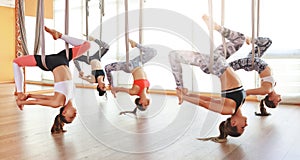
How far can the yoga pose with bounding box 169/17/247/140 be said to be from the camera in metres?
3.02

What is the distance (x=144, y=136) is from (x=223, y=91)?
3.15 ft

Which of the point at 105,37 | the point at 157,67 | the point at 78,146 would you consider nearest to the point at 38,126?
the point at 78,146

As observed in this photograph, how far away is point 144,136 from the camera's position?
11.2ft

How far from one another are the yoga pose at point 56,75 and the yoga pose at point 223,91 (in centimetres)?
96

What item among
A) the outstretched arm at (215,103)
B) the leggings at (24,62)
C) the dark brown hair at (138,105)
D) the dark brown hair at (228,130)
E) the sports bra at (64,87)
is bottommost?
the dark brown hair at (228,130)

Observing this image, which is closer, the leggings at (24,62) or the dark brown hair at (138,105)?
the leggings at (24,62)

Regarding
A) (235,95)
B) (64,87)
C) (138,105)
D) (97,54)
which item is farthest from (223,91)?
(97,54)

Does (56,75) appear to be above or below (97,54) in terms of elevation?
below

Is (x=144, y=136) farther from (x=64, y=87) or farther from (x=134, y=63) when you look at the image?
(x=134, y=63)

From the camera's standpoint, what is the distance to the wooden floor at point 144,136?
Answer: 2.77 meters

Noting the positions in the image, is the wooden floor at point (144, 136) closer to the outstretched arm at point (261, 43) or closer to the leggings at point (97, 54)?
the leggings at point (97, 54)

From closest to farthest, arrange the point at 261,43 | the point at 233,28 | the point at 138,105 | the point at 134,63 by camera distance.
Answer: the point at 261,43, the point at 134,63, the point at 138,105, the point at 233,28

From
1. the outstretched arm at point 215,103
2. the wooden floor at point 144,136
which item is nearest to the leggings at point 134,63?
the wooden floor at point 144,136

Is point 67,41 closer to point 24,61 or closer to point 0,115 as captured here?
point 24,61
